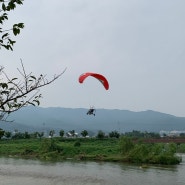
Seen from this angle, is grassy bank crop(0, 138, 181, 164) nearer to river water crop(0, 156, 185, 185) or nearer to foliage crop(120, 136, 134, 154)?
foliage crop(120, 136, 134, 154)

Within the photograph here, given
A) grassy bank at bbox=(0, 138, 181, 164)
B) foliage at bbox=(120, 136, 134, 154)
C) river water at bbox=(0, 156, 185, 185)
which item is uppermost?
foliage at bbox=(120, 136, 134, 154)

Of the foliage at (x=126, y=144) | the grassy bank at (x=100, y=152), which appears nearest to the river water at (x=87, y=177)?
the grassy bank at (x=100, y=152)

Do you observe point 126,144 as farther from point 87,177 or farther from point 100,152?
point 87,177

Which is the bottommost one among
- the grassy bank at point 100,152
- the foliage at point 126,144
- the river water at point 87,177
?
the river water at point 87,177

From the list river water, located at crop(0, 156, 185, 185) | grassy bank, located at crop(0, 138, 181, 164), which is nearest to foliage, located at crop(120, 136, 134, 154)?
grassy bank, located at crop(0, 138, 181, 164)

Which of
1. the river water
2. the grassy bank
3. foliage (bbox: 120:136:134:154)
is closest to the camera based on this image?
the river water

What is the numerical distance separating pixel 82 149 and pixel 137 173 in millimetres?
23052

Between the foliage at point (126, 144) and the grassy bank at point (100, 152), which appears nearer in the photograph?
the grassy bank at point (100, 152)

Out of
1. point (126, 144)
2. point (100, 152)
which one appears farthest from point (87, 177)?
point (100, 152)

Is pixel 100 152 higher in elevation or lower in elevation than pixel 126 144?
lower

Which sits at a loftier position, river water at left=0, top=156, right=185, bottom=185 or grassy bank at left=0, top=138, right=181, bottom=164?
grassy bank at left=0, top=138, right=181, bottom=164

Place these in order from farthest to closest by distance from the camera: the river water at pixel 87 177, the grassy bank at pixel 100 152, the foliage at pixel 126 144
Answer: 1. the foliage at pixel 126 144
2. the grassy bank at pixel 100 152
3. the river water at pixel 87 177

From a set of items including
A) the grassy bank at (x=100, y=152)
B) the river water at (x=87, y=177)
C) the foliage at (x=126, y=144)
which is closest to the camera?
the river water at (x=87, y=177)

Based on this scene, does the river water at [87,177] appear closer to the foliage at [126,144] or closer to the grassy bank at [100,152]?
the grassy bank at [100,152]
